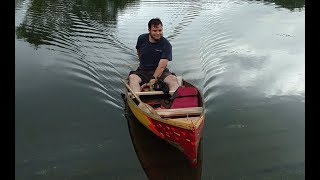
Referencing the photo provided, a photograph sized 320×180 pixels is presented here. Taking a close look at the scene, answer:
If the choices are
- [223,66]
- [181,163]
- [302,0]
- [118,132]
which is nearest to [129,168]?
[181,163]

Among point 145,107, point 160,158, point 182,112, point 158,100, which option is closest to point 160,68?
point 158,100

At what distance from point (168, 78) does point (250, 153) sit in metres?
2.72

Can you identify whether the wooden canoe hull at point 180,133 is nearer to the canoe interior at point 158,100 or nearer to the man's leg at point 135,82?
the canoe interior at point 158,100

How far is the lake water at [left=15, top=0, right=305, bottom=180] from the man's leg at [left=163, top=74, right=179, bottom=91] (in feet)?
3.66

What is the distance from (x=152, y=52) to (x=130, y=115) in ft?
5.36

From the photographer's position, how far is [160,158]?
8.16 meters

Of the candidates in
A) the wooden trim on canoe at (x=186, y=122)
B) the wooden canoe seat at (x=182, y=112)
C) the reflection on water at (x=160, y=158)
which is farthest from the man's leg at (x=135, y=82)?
the wooden trim on canoe at (x=186, y=122)

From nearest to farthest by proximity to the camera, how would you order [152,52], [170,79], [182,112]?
1. [182,112]
2. [170,79]
3. [152,52]

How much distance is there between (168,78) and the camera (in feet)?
32.6

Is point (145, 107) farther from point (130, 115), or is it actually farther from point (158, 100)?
point (130, 115)

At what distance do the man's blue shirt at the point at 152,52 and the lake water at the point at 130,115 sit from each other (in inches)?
51.3

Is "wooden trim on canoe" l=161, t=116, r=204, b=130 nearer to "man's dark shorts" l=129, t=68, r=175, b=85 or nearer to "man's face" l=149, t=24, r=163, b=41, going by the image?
"man's dark shorts" l=129, t=68, r=175, b=85
